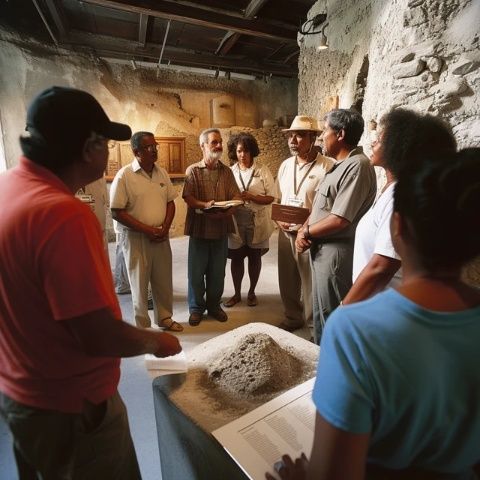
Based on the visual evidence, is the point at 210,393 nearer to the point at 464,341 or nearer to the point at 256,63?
the point at 464,341

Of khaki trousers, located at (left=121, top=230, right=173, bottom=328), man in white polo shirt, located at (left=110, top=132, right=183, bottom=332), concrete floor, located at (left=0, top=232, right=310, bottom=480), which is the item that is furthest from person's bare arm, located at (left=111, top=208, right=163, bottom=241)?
concrete floor, located at (left=0, top=232, right=310, bottom=480)

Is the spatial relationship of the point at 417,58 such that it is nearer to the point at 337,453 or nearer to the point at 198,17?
the point at 337,453

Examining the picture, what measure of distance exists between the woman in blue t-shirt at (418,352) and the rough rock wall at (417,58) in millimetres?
1847

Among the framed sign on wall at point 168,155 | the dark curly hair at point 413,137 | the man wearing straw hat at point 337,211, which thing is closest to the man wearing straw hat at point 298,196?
the man wearing straw hat at point 337,211

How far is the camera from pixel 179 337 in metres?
3.09

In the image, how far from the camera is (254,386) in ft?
3.98

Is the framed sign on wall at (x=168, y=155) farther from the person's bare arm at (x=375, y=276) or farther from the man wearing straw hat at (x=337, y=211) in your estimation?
the person's bare arm at (x=375, y=276)

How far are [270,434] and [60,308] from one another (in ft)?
2.31

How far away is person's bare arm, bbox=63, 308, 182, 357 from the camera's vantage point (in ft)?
2.86

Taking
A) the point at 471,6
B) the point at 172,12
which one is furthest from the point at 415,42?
the point at 172,12

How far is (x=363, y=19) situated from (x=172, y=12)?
2596 millimetres

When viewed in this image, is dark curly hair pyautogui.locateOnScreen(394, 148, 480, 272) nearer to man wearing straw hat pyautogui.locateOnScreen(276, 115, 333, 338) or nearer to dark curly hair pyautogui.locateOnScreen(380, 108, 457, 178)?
dark curly hair pyautogui.locateOnScreen(380, 108, 457, 178)

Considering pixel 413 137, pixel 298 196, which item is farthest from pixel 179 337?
pixel 413 137

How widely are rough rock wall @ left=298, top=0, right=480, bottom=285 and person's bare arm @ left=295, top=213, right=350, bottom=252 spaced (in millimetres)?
876
